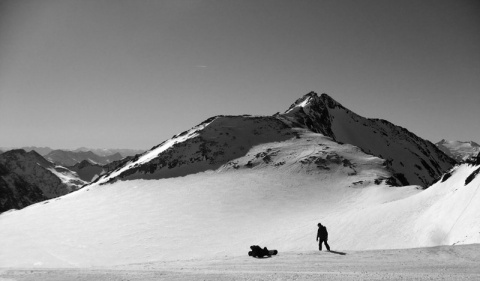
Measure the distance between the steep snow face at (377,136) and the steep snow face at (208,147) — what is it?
23548mm

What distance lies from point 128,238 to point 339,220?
22271 mm

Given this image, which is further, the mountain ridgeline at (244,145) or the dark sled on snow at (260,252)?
the mountain ridgeline at (244,145)

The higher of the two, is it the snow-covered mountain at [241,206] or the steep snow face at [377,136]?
the steep snow face at [377,136]

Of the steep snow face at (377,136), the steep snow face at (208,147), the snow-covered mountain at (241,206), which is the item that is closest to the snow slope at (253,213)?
the snow-covered mountain at (241,206)

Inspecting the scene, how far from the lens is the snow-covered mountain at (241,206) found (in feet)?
89.5

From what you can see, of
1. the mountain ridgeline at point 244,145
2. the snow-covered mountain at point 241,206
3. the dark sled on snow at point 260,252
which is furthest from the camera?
the mountain ridgeline at point 244,145

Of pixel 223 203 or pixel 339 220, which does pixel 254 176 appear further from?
pixel 339 220

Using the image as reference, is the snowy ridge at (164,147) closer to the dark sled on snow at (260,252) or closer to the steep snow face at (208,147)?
the steep snow face at (208,147)

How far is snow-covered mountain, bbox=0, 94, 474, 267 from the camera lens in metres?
27.3

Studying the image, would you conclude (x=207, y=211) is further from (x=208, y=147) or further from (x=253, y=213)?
(x=208, y=147)

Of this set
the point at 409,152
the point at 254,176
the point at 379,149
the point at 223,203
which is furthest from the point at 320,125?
the point at 223,203

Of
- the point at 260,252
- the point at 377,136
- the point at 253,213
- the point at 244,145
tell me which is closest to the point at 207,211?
the point at 253,213

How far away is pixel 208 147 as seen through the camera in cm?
7619

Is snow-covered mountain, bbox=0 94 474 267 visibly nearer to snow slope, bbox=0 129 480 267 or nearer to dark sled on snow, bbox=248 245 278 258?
snow slope, bbox=0 129 480 267
